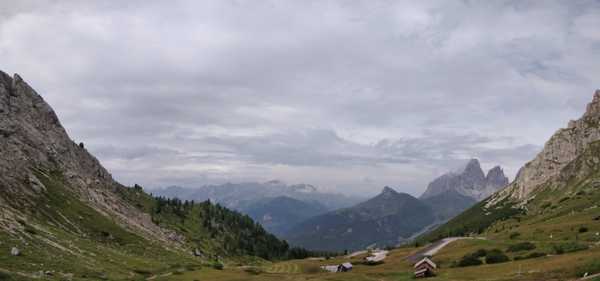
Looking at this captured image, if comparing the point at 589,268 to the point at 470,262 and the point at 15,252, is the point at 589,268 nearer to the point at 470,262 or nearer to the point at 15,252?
the point at 470,262

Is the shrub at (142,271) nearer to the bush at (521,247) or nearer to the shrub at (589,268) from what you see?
the shrub at (589,268)

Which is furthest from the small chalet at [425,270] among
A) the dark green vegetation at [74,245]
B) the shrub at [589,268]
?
the dark green vegetation at [74,245]

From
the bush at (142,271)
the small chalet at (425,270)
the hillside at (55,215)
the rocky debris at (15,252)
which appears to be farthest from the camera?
the bush at (142,271)

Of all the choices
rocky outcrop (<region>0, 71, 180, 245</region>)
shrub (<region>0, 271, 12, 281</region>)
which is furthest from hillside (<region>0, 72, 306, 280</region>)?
shrub (<region>0, 271, 12, 281</region>)

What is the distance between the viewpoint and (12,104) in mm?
172750

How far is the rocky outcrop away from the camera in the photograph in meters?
128

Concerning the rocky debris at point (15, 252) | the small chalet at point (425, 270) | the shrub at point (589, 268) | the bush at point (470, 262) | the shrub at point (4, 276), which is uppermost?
the rocky debris at point (15, 252)

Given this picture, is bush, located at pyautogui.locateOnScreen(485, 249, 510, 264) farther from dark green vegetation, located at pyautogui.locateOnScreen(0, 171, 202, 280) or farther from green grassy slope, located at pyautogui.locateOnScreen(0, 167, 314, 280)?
dark green vegetation, located at pyautogui.locateOnScreen(0, 171, 202, 280)

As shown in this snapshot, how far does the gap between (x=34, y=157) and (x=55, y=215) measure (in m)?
44.0

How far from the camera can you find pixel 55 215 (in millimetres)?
126875

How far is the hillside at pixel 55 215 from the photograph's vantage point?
76.0m

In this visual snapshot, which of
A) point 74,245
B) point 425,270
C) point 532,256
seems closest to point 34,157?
point 74,245

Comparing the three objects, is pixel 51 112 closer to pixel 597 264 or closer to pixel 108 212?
pixel 108 212

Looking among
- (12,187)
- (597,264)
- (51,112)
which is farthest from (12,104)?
(597,264)
